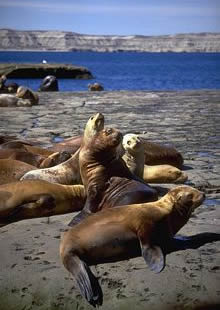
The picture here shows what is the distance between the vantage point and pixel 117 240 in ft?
12.5

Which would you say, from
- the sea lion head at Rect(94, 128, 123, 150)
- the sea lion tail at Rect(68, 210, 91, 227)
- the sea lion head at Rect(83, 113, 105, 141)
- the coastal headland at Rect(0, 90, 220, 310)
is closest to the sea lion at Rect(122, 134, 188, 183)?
the coastal headland at Rect(0, 90, 220, 310)

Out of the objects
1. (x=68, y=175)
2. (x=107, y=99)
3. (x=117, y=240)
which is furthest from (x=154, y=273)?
(x=107, y=99)

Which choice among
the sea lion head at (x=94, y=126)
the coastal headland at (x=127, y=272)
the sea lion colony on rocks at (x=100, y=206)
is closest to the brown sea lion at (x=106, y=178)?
the sea lion colony on rocks at (x=100, y=206)

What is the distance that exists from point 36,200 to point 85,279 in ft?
4.87

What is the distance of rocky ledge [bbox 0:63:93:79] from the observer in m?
49.9

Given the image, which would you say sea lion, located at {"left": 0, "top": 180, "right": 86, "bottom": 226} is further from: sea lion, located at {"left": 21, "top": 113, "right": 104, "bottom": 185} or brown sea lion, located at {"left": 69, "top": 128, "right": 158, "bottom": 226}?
sea lion, located at {"left": 21, "top": 113, "right": 104, "bottom": 185}

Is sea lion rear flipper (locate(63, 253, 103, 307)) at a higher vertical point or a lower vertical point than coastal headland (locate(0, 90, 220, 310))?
higher

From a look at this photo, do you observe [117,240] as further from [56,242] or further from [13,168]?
[13,168]

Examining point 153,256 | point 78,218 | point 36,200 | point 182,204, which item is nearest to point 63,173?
point 36,200

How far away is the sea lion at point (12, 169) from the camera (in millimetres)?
5555

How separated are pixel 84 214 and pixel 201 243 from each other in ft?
3.08

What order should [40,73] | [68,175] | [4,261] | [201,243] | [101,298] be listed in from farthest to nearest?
[40,73], [68,175], [201,243], [4,261], [101,298]

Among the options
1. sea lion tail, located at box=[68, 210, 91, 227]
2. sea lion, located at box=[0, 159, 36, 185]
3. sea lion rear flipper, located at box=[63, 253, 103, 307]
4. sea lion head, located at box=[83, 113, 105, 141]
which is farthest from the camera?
sea lion head, located at box=[83, 113, 105, 141]

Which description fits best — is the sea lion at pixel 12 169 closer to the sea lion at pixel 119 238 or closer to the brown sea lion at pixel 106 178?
the brown sea lion at pixel 106 178
